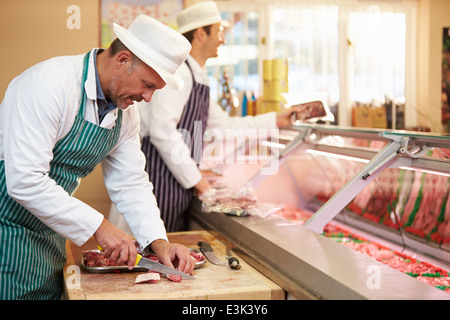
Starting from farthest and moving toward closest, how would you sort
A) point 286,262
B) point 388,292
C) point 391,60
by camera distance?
point 391,60
point 286,262
point 388,292

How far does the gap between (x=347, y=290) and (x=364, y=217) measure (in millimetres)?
1836

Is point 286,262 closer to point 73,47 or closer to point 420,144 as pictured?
point 420,144

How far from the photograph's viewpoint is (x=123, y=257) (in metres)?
1.83

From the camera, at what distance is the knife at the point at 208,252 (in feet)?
6.72

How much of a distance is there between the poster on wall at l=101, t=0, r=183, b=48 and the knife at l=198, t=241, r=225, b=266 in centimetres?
263

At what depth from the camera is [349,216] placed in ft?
10.8

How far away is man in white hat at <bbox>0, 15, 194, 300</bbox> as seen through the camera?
1724 mm

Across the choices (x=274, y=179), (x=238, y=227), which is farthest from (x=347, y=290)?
(x=274, y=179)

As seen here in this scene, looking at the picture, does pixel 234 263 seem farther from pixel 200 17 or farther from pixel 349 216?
pixel 200 17

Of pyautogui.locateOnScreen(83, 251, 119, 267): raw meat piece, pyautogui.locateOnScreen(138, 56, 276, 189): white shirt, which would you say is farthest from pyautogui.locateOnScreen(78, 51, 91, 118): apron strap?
pyautogui.locateOnScreen(138, 56, 276, 189): white shirt

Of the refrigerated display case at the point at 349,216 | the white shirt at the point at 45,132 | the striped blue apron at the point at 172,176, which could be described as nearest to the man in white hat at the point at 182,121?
the striped blue apron at the point at 172,176

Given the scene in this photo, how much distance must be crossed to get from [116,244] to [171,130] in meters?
1.20

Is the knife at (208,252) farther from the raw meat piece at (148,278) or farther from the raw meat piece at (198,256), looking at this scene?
the raw meat piece at (148,278)

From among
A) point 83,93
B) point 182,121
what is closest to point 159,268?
point 83,93
